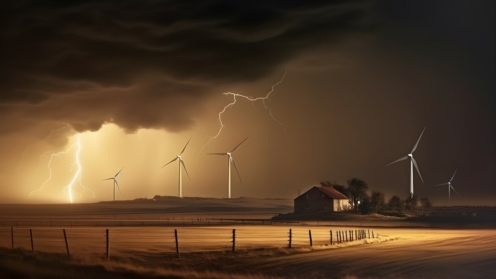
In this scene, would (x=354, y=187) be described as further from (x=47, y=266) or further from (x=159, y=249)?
(x=47, y=266)

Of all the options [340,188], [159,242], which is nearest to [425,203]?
[340,188]

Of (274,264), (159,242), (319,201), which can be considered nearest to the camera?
(274,264)

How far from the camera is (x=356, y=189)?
126m

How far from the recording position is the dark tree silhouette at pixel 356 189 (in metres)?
125

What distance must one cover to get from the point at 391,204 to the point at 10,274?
115 metres

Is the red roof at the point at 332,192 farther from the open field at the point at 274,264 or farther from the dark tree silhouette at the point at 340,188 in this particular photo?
the open field at the point at 274,264

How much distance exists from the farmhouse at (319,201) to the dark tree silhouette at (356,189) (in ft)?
15.6

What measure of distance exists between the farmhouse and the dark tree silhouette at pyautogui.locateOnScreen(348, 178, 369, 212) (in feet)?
15.6

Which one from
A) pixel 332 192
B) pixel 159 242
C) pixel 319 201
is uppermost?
pixel 332 192

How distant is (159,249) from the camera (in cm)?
3753

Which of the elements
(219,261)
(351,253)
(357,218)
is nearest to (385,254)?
(351,253)

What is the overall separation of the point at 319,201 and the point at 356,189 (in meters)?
12.9

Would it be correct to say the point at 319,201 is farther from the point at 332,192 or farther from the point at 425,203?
the point at 425,203

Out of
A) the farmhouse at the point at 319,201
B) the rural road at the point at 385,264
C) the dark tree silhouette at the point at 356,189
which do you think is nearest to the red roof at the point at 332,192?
the farmhouse at the point at 319,201
